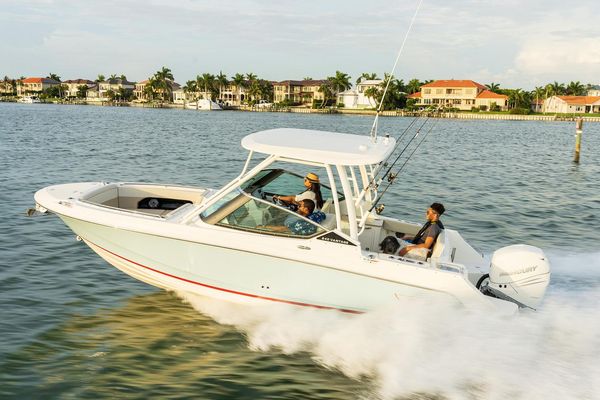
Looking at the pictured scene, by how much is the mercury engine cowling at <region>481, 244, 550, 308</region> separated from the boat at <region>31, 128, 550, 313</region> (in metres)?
0.01

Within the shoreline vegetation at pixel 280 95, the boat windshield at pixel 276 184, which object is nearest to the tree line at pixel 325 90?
the shoreline vegetation at pixel 280 95

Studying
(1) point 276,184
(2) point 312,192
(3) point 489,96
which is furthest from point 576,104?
(1) point 276,184

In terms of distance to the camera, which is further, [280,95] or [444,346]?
[280,95]

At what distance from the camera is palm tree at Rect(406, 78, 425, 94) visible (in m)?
144

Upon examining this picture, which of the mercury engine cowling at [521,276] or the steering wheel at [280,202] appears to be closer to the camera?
the mercury engine cowling at [521,276]

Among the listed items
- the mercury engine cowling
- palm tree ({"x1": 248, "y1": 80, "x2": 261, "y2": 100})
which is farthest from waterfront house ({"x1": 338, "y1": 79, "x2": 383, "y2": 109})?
the mercury engine cowling

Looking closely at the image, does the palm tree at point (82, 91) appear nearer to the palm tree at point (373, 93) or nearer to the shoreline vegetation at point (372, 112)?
the shoreline vegetation at point (372, 112)

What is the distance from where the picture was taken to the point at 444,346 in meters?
6.02

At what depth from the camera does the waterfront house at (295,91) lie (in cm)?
15538

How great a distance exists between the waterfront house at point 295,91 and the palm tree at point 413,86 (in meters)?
24.3

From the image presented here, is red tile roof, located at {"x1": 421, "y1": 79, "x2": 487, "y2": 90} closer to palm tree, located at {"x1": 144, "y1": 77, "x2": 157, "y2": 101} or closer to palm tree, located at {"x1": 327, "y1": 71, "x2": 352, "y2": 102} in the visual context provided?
palm tree, located at {"x1": 327, "y1": 71, "x2": 352, "y2": 102}

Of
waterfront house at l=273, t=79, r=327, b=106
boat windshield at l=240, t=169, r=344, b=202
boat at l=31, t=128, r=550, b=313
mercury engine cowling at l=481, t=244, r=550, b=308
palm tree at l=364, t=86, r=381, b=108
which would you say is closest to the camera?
boat at l=31, t=128, r=550, b=313

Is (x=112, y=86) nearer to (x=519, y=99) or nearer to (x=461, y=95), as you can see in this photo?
(x=461, y=95)

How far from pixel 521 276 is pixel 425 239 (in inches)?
49.1
